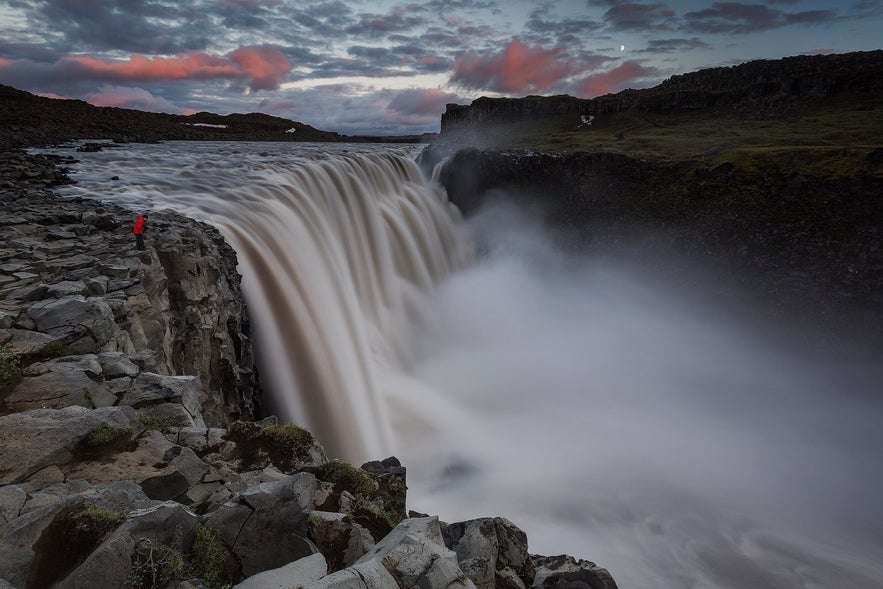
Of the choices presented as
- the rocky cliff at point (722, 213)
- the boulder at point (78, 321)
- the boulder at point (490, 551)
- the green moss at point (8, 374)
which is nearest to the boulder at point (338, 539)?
the boulder at point (490, 551)

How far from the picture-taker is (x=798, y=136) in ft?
155

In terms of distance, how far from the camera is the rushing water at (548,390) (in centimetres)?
1627

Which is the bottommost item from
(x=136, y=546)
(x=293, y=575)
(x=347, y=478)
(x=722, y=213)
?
(x=347, y=478)

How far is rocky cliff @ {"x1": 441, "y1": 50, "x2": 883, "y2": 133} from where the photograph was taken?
61969 mm

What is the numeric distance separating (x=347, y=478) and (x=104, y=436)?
354 centimetres

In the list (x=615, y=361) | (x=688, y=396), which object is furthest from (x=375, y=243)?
(x=688, y=396)

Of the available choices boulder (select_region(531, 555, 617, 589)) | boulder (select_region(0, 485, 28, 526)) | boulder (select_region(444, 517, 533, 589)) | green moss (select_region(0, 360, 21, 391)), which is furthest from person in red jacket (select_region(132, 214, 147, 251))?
boulder (select_region(531, 555, 617, 589))

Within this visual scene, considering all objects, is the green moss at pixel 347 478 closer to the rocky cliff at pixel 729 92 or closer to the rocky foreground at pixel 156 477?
the rocky foreground at pixel 156 477

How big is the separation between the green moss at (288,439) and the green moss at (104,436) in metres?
2.16

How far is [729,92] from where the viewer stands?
67688mm

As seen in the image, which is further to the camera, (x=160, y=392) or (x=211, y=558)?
(x=160, y=392)

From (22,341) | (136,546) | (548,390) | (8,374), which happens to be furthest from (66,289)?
(548,390)

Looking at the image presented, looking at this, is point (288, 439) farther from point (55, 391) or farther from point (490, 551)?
point (490, 551)

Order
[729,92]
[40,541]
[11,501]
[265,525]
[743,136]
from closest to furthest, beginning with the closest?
1. [40,541]
2. [11,501]
3. [265,525]
4. [743,136]
5. [729,92]
